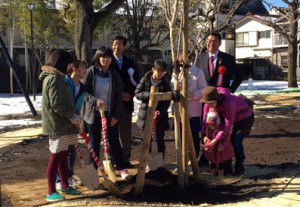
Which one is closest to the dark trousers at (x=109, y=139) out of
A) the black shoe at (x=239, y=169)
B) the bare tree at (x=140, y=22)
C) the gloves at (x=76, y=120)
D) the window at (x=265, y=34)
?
the gloves at (x=76, y=120)

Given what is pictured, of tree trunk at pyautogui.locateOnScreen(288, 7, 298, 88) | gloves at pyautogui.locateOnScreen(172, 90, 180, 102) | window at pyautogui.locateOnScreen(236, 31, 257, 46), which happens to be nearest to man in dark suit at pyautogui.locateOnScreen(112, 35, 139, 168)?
gloves at pyautogui.locateOnScreen(172, 90, 180, 102)

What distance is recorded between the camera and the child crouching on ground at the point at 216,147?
5234mm

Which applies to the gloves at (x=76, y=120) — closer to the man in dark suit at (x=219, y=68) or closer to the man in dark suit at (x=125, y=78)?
the man in dark suit at (x=125, y=78)

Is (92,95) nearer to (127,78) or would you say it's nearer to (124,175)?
(127,78)

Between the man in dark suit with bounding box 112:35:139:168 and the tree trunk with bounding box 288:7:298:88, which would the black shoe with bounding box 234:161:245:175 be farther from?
the tree trunk with bounding box 288:7:298:88

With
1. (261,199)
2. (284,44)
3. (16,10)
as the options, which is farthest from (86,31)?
(284,44)

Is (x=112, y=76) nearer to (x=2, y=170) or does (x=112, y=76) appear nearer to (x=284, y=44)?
(x=2, y=170)

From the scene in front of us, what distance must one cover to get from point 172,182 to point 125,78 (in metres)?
1.64

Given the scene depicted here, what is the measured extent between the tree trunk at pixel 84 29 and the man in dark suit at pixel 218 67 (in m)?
3.77

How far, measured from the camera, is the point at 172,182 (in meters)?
5.13

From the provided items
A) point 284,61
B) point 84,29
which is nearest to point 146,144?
point 84,29

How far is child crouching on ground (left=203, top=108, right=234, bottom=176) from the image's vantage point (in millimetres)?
5234

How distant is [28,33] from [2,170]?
22.1m

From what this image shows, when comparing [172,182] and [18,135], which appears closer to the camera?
[172,182]
